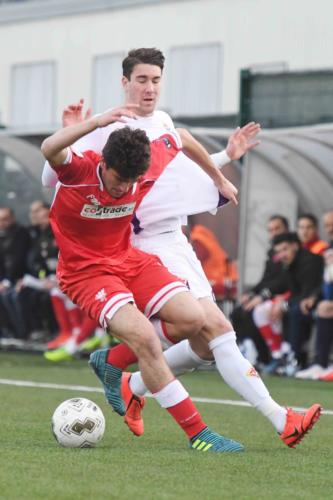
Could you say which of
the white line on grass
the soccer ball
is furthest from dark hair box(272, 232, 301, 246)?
the soccer ball

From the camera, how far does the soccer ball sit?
7.64 metres

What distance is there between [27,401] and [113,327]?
134 inches

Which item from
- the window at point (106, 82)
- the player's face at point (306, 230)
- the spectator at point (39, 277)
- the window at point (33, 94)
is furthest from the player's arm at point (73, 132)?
the window at point (33, 94)

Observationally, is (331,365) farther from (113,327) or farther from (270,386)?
(113,327)

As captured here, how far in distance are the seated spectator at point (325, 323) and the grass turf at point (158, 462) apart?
11.7ft

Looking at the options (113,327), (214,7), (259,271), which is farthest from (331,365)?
(214,7)

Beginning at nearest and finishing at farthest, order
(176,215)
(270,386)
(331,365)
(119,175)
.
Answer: (119,175), (176,215), (270,386), (331,365)

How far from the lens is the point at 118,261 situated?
783 centimetres

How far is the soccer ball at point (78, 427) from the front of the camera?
7645 millimetres

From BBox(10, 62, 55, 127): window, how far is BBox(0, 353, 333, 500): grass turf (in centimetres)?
2060

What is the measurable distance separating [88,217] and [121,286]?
410 millimetres

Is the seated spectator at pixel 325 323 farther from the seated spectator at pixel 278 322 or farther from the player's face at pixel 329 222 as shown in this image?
the seated spectator at pixel 278 322

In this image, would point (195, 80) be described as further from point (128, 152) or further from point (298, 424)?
point (128, 152)

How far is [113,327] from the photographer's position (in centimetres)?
754
